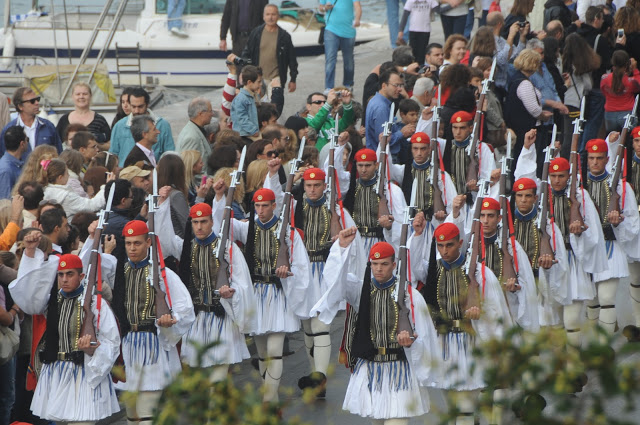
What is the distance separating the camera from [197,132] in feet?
35.3

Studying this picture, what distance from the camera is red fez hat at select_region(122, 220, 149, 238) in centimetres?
792

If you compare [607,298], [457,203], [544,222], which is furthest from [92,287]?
[607,298]

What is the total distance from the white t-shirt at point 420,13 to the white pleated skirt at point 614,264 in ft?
20.3

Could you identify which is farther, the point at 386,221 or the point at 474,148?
the point at 474,148

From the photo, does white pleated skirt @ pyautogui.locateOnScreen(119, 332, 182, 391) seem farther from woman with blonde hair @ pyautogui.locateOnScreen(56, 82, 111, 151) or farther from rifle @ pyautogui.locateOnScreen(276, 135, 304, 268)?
woman with blonde hair @ pyautogui.locateOnScreen(56, 82, 111, 151)

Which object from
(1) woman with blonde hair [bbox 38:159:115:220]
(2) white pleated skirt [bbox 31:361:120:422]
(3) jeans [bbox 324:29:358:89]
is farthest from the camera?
(3) jeans [bbox 324:29:358:89]

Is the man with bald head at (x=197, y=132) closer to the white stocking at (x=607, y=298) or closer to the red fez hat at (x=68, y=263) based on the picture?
the red fez hat at (x=68, y=263)

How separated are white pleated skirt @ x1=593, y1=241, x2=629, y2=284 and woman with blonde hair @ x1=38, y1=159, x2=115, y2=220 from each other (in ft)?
14.8

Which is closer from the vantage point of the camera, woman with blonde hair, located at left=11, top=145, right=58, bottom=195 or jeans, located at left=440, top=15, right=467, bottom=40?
woman with blonde hair, located at left=11, top=145, right=58, bottom=195

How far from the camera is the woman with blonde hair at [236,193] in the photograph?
31.1 feet

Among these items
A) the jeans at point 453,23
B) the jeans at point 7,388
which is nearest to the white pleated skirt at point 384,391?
the jeans at point 7,388

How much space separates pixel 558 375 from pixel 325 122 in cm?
891

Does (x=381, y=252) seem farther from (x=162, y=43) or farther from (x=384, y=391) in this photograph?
(x=162, y=43)

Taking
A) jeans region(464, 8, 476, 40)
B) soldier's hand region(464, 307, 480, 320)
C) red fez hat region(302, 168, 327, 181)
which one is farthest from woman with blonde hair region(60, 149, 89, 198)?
jeans region(464, 8, 476, 40)
